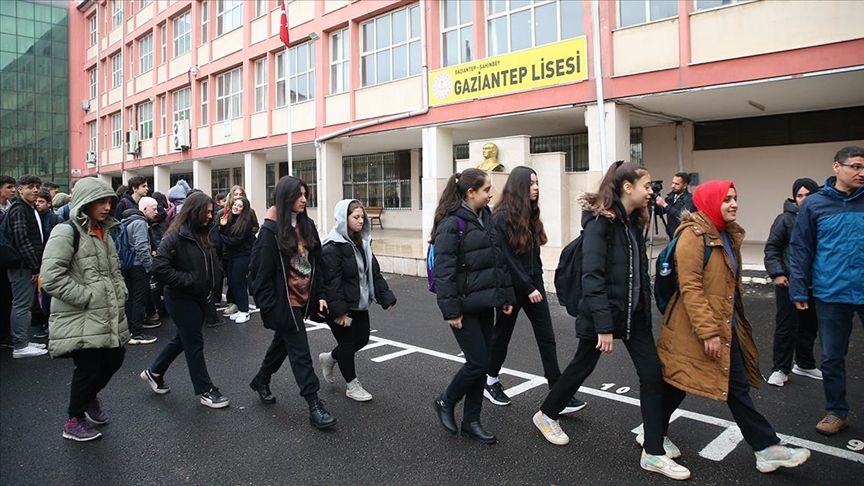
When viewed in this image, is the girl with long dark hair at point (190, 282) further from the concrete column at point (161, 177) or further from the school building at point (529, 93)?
the concrete column at point (161, 177)

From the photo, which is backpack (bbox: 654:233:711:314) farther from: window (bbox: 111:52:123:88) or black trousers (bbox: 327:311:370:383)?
window (bbox: 111:52:123:88)

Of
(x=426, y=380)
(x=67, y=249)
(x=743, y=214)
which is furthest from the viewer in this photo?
(x=743, y=214)

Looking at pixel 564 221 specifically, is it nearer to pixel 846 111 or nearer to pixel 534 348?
pixel 534 348

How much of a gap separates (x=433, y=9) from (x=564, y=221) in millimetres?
7101

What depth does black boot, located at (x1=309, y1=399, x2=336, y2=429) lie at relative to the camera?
4.07 m

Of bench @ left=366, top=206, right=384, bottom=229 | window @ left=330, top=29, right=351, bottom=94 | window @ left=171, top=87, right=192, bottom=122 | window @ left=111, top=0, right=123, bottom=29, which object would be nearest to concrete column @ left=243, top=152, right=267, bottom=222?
bench @ left=366, top=206, right=384, bottom=229

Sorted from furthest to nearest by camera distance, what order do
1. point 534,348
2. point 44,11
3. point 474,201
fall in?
point 44,11 < point 534,348 < point 474,201

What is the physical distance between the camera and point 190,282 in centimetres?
454

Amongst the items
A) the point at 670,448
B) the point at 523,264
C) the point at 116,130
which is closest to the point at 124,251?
the point at 523,264

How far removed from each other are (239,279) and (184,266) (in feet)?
11.9

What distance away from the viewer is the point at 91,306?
3.85 meters

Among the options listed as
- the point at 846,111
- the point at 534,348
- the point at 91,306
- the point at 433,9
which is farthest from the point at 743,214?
the point at 91,306

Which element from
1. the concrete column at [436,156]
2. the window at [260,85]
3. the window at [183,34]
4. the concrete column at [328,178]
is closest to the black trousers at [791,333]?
the concrete column at [436,156]

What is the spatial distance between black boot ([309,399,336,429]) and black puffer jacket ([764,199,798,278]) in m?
3.83
